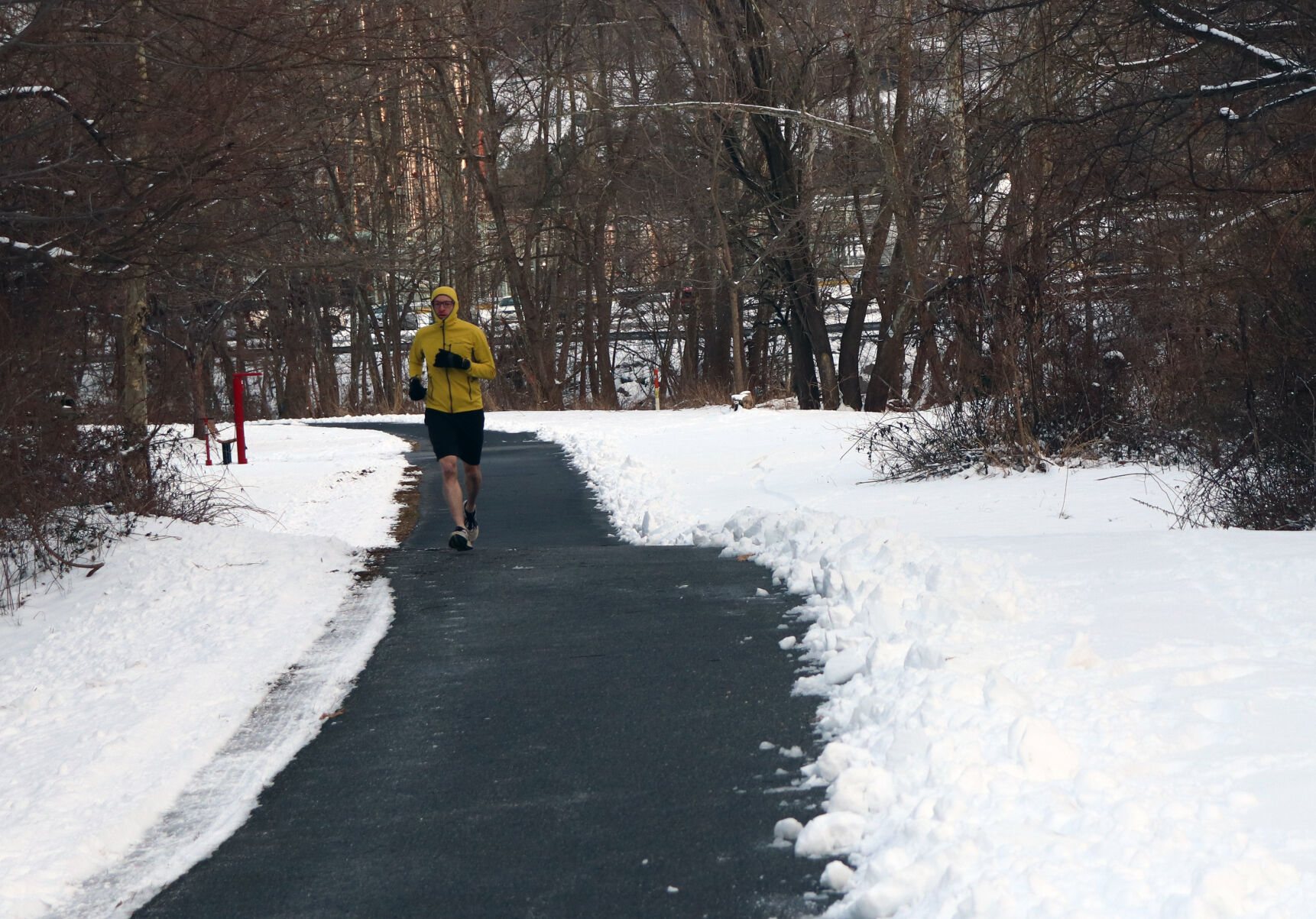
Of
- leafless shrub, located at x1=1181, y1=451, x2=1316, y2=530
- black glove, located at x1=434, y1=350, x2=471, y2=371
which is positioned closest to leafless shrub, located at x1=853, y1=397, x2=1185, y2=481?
leafless shrub, located at x1=1181, y1=451, x2=1316, y2=530

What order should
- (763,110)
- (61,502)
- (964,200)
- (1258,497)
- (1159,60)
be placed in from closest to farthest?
1. (61,502)
2. (1258,497)
3. (1159,60)
4. (964,200)
5. (763,110)

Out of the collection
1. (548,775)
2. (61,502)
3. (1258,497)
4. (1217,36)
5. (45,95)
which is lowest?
(548,775)

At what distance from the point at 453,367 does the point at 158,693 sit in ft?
14.6

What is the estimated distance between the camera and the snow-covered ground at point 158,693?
15.7ft

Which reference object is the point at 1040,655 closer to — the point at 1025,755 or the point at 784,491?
the point at 1025,755

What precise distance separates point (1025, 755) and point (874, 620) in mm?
2166

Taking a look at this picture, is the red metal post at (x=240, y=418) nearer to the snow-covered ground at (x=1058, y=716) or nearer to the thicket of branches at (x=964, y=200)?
the thicket of branches at (x=964, y=200)

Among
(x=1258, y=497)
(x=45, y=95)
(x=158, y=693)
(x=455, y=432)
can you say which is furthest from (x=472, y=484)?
(x=1258, y=497)

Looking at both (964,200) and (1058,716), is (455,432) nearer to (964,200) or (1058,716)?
(1058,716)

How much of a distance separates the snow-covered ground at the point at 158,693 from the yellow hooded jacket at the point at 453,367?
142 cm

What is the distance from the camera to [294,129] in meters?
10.2

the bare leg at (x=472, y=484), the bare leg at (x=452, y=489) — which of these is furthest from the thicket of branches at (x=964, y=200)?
the bare leg at (x=472, y=484)

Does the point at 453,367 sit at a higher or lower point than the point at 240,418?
higher

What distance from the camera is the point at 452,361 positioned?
35.1 ft
